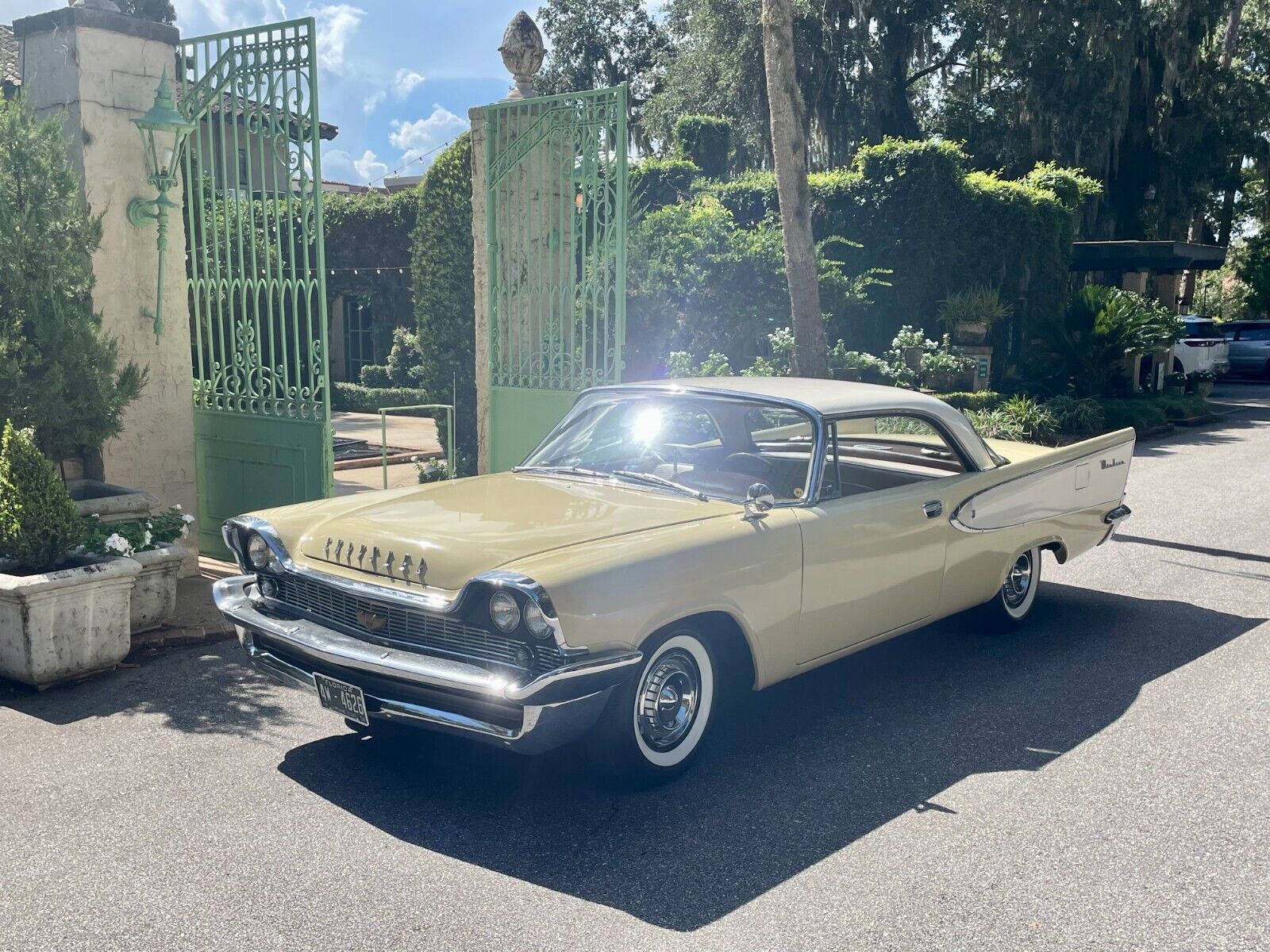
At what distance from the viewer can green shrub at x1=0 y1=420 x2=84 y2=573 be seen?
5.59 m

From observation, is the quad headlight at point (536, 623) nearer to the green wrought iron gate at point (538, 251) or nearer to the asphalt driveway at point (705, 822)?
the asphalt driveway at point (705, 822)

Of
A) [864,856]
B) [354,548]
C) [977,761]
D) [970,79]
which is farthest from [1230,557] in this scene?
[970,79]

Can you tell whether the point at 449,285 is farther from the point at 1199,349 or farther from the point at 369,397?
the point at 1199,349

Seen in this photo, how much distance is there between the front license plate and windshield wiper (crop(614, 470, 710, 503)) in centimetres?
159

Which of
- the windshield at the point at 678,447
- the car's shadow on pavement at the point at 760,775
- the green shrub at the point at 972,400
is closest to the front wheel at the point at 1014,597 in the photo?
Answer: the car's shadow on pavement at the point at 760,775

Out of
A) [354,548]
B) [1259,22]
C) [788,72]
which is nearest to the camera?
[354,548]

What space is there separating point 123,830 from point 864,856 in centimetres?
253

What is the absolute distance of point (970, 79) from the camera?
90.9 feet

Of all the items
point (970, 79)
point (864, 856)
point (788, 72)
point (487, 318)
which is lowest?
point (864, 856)

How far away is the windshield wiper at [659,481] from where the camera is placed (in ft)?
15.9

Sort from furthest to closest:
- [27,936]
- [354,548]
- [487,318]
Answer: [487,318] → [354,548] → [27,936]

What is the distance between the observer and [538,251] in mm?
8898

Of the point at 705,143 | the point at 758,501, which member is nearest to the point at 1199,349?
the point at 705,143

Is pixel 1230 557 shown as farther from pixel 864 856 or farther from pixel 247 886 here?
pixel 247 886
